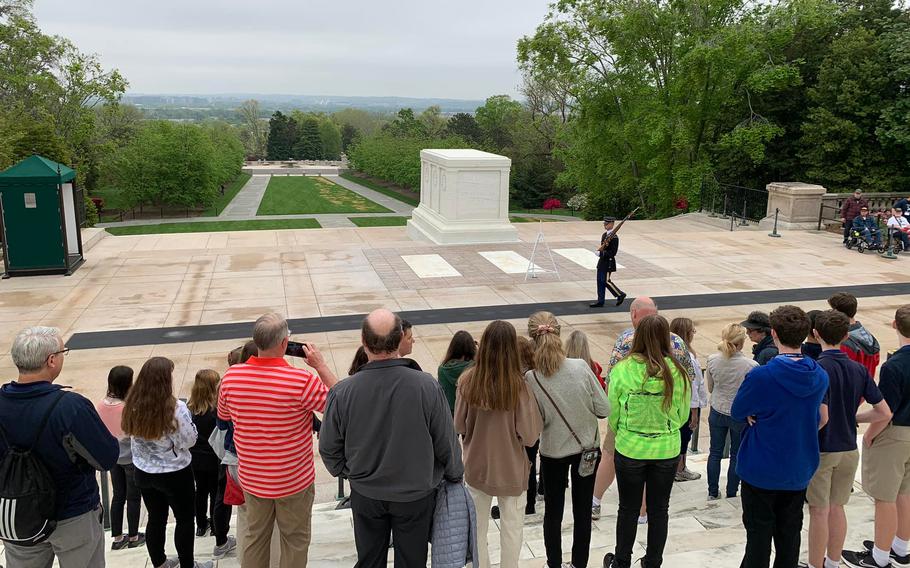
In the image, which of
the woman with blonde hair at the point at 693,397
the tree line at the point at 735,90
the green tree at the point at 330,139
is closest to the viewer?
the woman with blonde hair at the point at 693,397

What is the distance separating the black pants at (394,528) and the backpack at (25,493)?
1.42m

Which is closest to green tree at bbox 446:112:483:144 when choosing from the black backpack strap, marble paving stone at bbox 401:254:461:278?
marble paving stone at bbox 401:254:461:278

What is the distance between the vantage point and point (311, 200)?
6162 cm

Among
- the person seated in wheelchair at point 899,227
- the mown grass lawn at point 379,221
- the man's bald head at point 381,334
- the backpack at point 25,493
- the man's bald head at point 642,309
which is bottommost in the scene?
the mown grass lawn at point 379,221

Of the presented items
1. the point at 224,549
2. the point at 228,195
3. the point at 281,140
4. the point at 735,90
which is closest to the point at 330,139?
the point at 281,140

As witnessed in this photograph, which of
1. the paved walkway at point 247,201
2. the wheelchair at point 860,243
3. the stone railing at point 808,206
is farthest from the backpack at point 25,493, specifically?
the paved walkway at point 247,201

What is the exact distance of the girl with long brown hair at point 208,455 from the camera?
4.81 metres

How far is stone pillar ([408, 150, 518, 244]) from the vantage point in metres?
18.2

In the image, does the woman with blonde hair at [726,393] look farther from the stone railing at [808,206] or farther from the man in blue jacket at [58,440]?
the stone railing at [808,206]

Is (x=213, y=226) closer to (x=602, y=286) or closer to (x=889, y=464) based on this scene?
(x=602, y=286)

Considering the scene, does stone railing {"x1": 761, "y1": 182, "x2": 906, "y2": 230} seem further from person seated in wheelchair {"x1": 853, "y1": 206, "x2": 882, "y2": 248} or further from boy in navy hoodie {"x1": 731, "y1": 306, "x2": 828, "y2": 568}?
boy in navy hoodie {"x1": 731, "y1": 306, "x2": 828, "y2": 568}

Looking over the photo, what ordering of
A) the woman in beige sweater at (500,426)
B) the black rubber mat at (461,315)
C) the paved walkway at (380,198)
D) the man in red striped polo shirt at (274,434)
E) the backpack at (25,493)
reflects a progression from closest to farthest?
1. the backpack at (25,493)
2. the man in red striped polo shirt at (274,434)
3. the woman in beige sweater at (500,426)
4. the black rubber mat at (461,315)
5. the paved walkway at (380,198)

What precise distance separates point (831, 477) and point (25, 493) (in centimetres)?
437

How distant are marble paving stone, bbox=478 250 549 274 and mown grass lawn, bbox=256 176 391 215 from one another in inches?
1466
